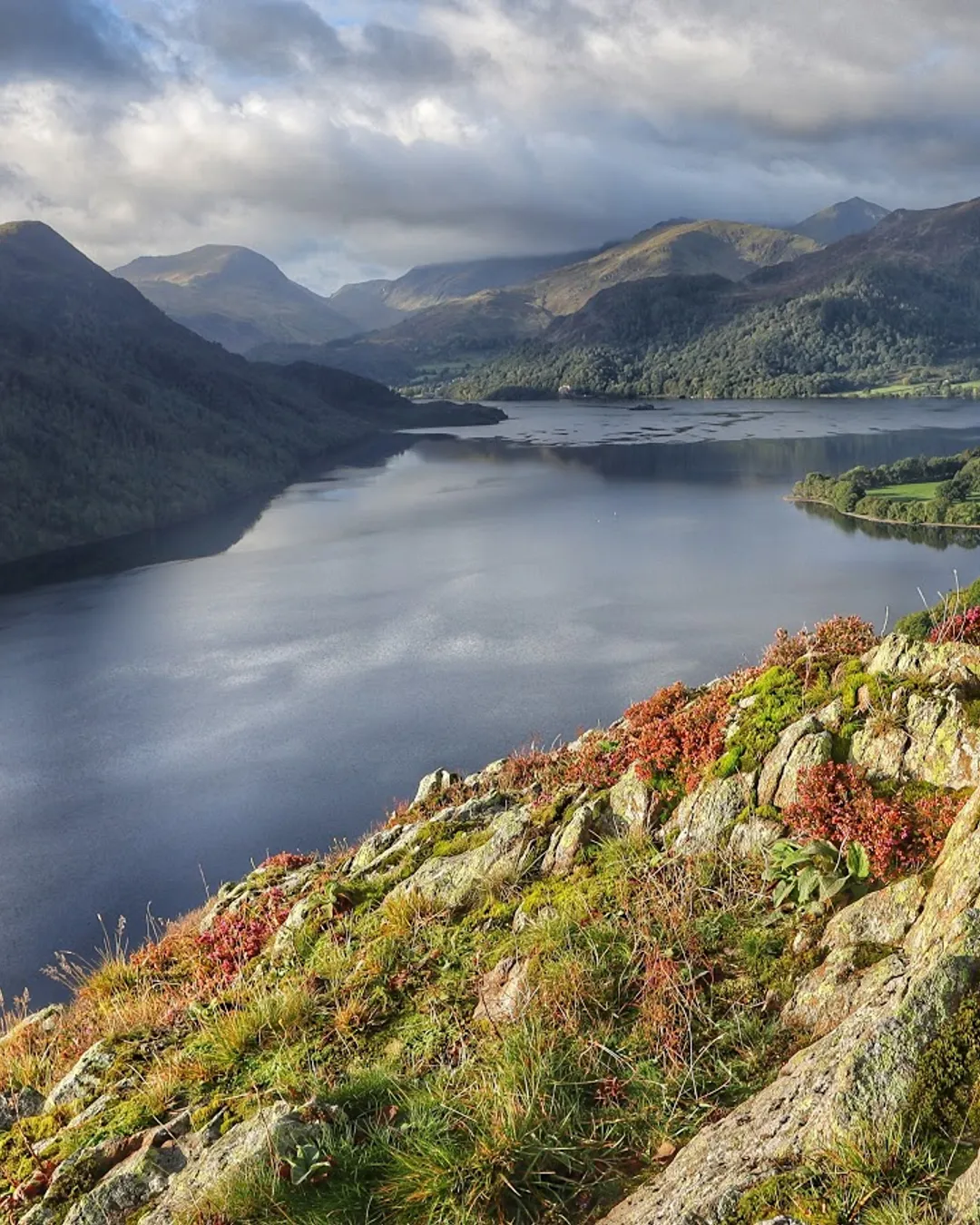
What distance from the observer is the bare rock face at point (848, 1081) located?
5.53 m

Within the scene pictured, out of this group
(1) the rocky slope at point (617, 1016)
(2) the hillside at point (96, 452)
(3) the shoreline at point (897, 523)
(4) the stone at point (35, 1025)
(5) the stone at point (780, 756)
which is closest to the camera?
(1) the rocky slope at point (617, 1016)

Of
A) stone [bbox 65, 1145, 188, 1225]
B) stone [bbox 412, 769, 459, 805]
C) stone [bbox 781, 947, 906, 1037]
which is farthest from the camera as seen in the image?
stone [bbox 412, 769, 459, 805]

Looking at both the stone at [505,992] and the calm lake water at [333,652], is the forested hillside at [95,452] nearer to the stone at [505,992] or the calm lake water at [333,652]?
the calm lake water at [333,652]

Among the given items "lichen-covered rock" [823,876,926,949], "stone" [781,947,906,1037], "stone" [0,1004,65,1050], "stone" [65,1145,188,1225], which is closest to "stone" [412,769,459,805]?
"stone" [0,1004,65,1050]

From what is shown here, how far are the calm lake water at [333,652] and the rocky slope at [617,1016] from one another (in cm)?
2431

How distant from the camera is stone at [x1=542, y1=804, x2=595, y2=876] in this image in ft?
35.8

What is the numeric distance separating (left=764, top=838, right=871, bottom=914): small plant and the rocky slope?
0.03 meters

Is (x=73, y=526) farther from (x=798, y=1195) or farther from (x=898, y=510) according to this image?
(x=798, y=1195)

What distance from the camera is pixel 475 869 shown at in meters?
11.6

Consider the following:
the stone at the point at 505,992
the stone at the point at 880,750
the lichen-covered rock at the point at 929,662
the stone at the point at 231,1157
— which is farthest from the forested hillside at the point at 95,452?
the stone at the point at 880,750

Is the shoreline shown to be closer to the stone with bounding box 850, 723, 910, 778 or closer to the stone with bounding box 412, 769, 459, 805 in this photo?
the stone with bounding box 412, 769, 459, 805

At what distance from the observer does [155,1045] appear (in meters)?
9.88

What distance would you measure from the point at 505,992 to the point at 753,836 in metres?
2.98

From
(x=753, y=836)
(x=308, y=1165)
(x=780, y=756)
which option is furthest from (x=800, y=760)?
(x=308, y=1165)
